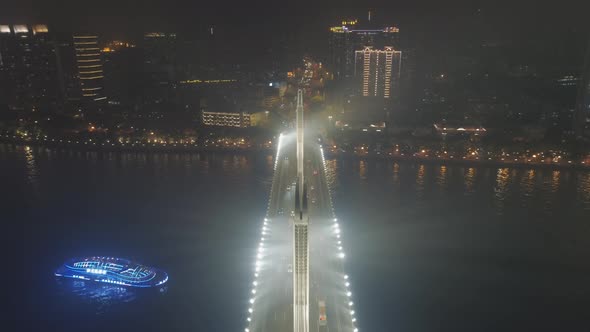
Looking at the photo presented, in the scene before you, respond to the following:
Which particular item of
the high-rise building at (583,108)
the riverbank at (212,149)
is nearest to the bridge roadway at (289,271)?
the riverbank at (212,149)

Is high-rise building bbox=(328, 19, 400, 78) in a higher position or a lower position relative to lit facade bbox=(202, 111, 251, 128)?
higher

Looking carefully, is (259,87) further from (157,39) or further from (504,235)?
(504,235)

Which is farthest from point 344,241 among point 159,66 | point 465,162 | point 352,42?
point 159,66

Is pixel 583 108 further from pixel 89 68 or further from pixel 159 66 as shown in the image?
pixel 159 66

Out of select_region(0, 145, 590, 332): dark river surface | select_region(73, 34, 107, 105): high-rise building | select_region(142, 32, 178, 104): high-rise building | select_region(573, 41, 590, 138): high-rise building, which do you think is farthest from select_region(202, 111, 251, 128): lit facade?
select_region(573, 41, 590, 138): high-rise building

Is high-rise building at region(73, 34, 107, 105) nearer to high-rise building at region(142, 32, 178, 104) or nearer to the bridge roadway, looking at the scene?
high-rise building at region(142, 32, 178, 104)

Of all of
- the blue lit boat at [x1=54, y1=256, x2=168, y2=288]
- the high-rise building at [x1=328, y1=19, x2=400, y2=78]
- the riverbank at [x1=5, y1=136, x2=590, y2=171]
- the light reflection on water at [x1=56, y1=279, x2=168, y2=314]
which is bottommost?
the light reflection on water at [x1=56, y1=279, x2=168, y2=314]
